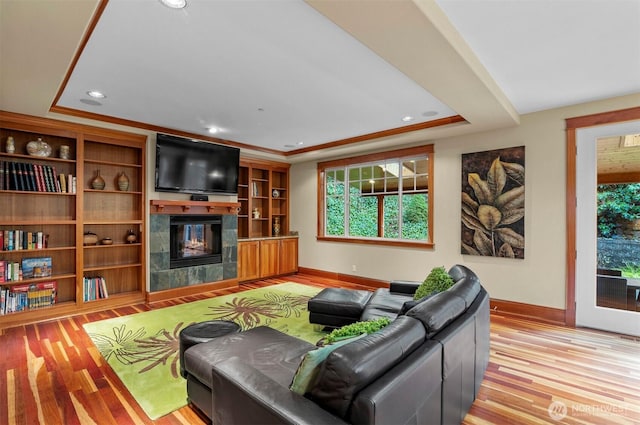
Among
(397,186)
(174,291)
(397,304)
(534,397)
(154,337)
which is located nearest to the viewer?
(534,397)

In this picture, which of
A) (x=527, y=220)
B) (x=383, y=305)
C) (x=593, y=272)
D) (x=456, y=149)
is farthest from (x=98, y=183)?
(x=593, y=272)

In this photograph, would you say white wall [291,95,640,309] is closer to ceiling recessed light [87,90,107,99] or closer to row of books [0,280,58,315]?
ceiling recessed light [87,90,107,99]

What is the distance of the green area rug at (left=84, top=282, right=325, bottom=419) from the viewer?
2441 millimetres

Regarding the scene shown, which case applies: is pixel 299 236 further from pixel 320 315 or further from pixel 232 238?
pixel 320 315

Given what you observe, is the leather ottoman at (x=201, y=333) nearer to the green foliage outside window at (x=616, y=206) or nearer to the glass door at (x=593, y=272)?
the glass door at (x=593, y=272)

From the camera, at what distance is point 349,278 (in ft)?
20.1

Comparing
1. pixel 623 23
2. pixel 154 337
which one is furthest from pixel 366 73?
pixel 154 337

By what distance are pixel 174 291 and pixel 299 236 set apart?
2893 mm

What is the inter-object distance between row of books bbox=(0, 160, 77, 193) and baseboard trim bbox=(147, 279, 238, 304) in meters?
1.86

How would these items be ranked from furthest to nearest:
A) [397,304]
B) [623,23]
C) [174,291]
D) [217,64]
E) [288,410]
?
[174,291] < [397,304] < [217,64] < [623,23] < [288,410]

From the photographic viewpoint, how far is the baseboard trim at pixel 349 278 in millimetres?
5670

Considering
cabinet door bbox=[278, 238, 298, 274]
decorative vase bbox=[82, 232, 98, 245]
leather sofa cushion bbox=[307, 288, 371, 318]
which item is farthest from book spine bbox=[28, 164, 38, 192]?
cabinet door bbox=[278, 238, 298, 274]

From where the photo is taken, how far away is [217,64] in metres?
2.74

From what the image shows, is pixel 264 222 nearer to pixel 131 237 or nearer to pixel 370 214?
pixel 370 214
